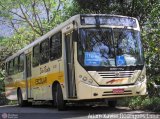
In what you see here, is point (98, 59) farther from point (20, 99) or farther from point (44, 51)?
point (20, 99)

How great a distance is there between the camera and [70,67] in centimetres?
1497

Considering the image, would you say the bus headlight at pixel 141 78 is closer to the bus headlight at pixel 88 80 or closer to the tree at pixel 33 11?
the bus headlight at pixel 88 80

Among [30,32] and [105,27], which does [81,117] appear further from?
[30,32]

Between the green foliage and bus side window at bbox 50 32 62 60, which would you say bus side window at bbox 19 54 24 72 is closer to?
bus side window at bbox 50 32 62 60

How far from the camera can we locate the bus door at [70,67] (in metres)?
14.6

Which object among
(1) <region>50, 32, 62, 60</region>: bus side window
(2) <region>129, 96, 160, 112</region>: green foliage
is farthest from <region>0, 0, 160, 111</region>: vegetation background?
(1) <region>50, 32, 62, 60</region>: bus side window

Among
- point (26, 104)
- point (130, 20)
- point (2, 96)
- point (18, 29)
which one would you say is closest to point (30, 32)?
point (18, 29)

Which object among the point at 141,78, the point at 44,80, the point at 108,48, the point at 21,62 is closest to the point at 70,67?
the point at 108,48

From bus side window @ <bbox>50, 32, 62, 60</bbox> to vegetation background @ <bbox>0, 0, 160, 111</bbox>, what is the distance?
10.7 ft

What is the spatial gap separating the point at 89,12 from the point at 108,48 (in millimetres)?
8675

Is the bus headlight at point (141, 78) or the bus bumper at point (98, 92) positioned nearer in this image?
the bus bumper at point (98, 92)

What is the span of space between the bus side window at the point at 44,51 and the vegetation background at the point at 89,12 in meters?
3.84

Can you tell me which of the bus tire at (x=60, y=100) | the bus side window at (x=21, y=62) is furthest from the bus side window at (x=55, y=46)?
the bus side window at (x=21, y=62)

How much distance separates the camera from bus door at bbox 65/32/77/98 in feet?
47.9
